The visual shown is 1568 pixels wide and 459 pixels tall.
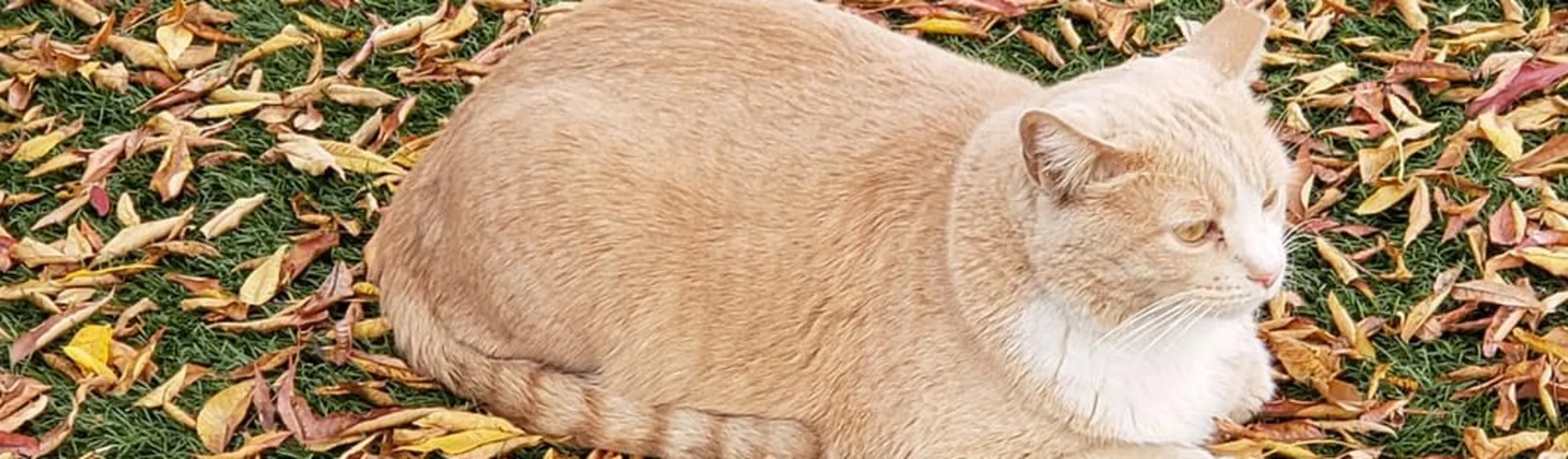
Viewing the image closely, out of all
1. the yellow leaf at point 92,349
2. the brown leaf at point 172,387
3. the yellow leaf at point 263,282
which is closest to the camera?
the brown leaf at point 172,387

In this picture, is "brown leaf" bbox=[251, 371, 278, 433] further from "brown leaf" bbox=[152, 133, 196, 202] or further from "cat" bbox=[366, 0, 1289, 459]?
"brown leaf" bbox=[152, 133, 196, 202]

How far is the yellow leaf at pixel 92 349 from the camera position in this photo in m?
3.91

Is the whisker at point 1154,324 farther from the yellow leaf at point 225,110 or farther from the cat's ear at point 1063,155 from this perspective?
the yellow leaf at point 225,110

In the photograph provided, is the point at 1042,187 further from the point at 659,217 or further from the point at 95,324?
the point at 95,324

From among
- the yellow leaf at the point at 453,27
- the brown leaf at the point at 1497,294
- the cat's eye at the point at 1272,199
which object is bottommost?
the brown leaf at the point at 1497,294

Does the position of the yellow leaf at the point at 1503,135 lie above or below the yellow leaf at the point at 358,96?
below

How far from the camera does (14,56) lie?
4.98 meters

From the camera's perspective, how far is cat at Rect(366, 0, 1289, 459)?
2.95 meters

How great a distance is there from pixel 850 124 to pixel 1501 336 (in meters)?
1.32

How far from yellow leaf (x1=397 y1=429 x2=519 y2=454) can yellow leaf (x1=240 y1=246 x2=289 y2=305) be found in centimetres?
69

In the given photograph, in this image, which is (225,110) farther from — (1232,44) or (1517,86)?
(1517,86)

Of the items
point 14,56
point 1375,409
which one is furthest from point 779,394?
point 14,56

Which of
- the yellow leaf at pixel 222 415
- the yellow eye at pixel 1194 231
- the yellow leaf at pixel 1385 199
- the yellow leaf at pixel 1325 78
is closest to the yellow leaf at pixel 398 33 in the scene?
the yellow leaf at pixel 222 415

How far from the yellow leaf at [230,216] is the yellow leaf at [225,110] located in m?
0.39
